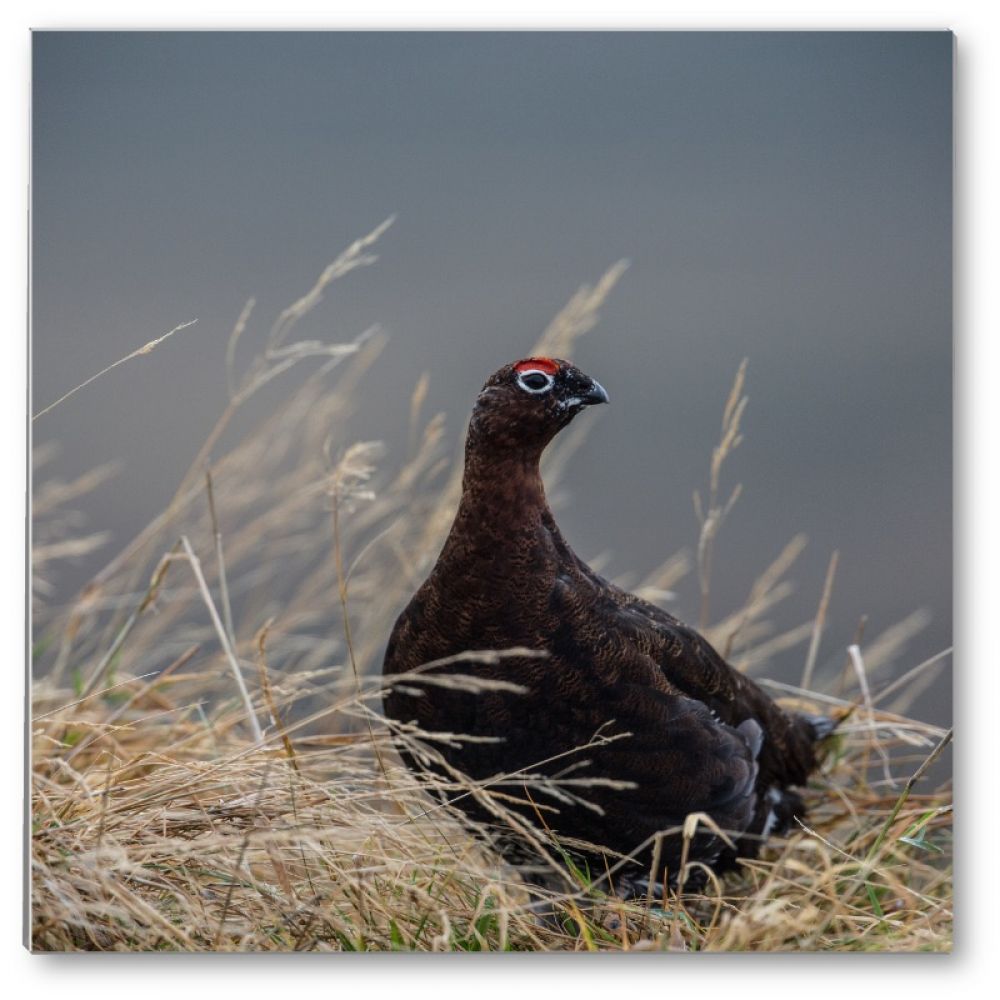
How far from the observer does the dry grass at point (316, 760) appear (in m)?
2.38

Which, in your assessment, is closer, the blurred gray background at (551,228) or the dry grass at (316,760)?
the dry grass at (316,760)

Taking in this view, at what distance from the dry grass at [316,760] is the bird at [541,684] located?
80mm

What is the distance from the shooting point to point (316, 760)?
3.01 m

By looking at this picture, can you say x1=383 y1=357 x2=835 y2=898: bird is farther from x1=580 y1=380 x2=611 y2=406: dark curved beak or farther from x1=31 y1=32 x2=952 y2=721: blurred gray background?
x1=31 y1=32 x2=952 y2=721: blurred gray background

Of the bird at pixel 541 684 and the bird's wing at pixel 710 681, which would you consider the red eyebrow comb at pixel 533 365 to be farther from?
the bird's wing at pixel 710 681

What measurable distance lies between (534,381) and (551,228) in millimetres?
736

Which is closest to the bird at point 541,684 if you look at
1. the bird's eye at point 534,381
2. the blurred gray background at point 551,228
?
the bird's eye at point 534,381

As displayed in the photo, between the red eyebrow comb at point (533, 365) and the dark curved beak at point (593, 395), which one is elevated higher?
the red eyebrow comb at point (533, 365)

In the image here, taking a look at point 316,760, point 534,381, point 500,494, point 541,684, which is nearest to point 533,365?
point 534,381

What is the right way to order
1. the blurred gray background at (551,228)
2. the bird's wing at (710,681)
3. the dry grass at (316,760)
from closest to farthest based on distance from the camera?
the dry grass at (316,760), the bird's wing at (710,681), the blurred gray background at (551,228)

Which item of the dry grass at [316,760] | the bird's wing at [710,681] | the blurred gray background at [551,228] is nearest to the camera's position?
the dry grass at [316,760]

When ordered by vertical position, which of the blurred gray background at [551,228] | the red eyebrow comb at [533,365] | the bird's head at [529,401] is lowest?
the bird's head at [529,401]

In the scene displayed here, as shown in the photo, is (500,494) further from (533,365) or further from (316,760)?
(316,760)

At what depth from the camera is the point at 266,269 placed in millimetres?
3016
